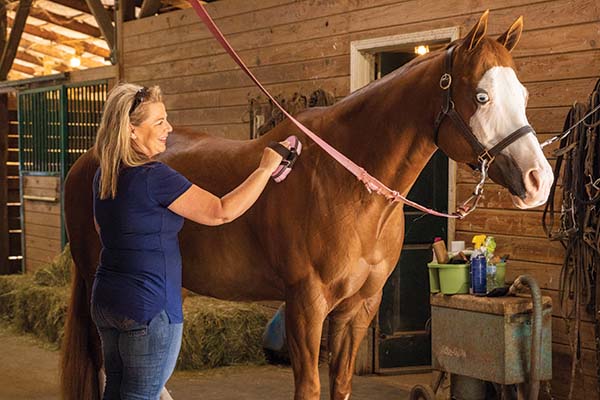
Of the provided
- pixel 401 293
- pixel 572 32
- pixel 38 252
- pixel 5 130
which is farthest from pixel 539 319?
pixel 5 130

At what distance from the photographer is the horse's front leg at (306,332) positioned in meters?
2.65

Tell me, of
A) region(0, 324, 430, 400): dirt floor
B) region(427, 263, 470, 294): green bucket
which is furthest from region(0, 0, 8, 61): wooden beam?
region(427, 263, 470, 294): green bucket

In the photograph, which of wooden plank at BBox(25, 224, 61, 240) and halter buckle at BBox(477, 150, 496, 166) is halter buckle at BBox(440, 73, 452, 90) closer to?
halter buckle at BBox(477, 150, 496, 166)

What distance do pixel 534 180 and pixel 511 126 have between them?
163mm

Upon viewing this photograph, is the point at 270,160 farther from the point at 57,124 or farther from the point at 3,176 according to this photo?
the point at 3,176

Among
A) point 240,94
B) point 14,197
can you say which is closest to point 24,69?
point 14,197

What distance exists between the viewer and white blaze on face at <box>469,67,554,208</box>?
7.77 feet

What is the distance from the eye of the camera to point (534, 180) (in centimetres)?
237

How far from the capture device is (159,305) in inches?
89.1

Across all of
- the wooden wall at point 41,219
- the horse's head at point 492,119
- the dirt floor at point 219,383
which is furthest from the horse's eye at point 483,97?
the wooden wall at point 41,219

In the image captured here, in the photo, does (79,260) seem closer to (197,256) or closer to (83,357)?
(83,357)

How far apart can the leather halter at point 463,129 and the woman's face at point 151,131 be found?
81 centimetres

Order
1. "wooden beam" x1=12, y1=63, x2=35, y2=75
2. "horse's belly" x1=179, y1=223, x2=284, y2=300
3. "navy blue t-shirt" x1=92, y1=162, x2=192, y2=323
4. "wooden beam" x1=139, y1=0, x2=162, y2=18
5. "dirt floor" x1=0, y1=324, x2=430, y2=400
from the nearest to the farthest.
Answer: "navy blue t-shirt" x1=92, y1=162, x2=192, y2=323, "horse's belly" x1=179, y1=223, x2=284, y2=300, "dirt floor" x1=0, y1=324, x2=430, y2=400, "wooden beam" x1=139, y1=0, x2=162, y2=18, "wooden beam" x1=12, y1=63, x2=35, y2=75

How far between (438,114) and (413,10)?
7.70 ft
